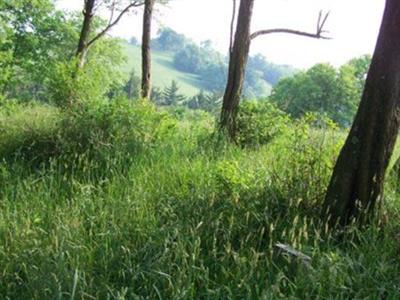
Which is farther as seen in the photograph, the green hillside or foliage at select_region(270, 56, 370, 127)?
the green hillside

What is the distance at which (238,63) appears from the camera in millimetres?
9148

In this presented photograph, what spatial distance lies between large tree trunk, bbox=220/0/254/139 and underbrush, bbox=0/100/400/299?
195 cm

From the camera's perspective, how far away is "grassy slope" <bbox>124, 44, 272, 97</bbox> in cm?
9894

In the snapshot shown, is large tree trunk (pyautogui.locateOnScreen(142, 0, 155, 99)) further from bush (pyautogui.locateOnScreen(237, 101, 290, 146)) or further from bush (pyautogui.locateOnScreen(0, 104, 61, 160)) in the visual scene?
bush (pyautogui.locateOnScreen(237, 101, 290, 146))

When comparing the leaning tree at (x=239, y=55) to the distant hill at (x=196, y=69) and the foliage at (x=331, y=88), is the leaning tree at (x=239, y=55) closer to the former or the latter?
the foliage at (x=331, y=88)

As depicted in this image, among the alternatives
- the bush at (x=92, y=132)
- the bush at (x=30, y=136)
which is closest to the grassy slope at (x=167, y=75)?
the bush at (x=30, y=136)

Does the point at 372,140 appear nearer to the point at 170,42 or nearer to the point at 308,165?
the point at 308,165

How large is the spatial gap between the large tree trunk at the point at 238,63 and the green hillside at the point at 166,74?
8405 cm

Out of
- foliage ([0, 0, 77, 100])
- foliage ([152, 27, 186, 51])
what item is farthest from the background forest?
foliage ([152, 27, 186, 51])

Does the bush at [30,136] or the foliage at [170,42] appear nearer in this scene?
the bush at [30,136]

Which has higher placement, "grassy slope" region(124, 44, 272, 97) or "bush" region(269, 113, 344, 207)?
"bush" region(269, 113, 344, 207)

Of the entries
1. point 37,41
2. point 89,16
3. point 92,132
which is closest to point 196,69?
point 37,41

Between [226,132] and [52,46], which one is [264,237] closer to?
[226,132]

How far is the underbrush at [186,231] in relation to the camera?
3420mm
